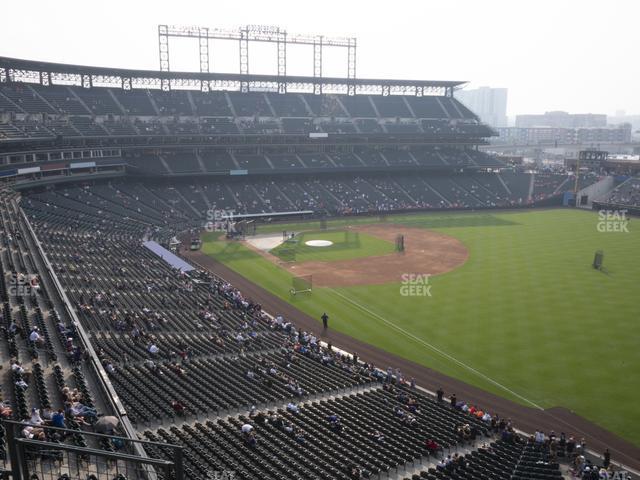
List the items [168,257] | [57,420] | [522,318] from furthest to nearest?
1. [168,257]
2. [522,318]
3. [57,420]

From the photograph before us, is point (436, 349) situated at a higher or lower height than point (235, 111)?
lower

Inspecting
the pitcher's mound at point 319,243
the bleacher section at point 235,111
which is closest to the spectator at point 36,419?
the pitcher's mound at point 319,243

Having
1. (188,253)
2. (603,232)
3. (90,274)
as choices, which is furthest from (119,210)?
(603,232)

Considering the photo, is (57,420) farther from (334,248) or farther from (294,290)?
(334,248)

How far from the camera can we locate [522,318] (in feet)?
124

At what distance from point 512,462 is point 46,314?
75.0ft

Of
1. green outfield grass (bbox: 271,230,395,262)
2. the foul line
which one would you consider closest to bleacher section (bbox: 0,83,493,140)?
green outfield grass (bbox: 271,230,395,262)

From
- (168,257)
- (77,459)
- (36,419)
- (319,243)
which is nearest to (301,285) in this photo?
(168,257)

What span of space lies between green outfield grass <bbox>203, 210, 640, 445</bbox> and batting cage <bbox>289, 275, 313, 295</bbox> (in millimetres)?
896

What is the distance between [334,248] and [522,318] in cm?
2726

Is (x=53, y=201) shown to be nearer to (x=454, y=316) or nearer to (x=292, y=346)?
(x=292, y=346)

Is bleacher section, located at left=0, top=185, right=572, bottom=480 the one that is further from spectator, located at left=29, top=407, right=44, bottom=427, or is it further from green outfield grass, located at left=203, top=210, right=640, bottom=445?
green outfield grass, located at left=203, top=210, right=640, bottom=445

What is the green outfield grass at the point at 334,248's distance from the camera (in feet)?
189

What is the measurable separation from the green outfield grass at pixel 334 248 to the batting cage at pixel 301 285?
7424mm
